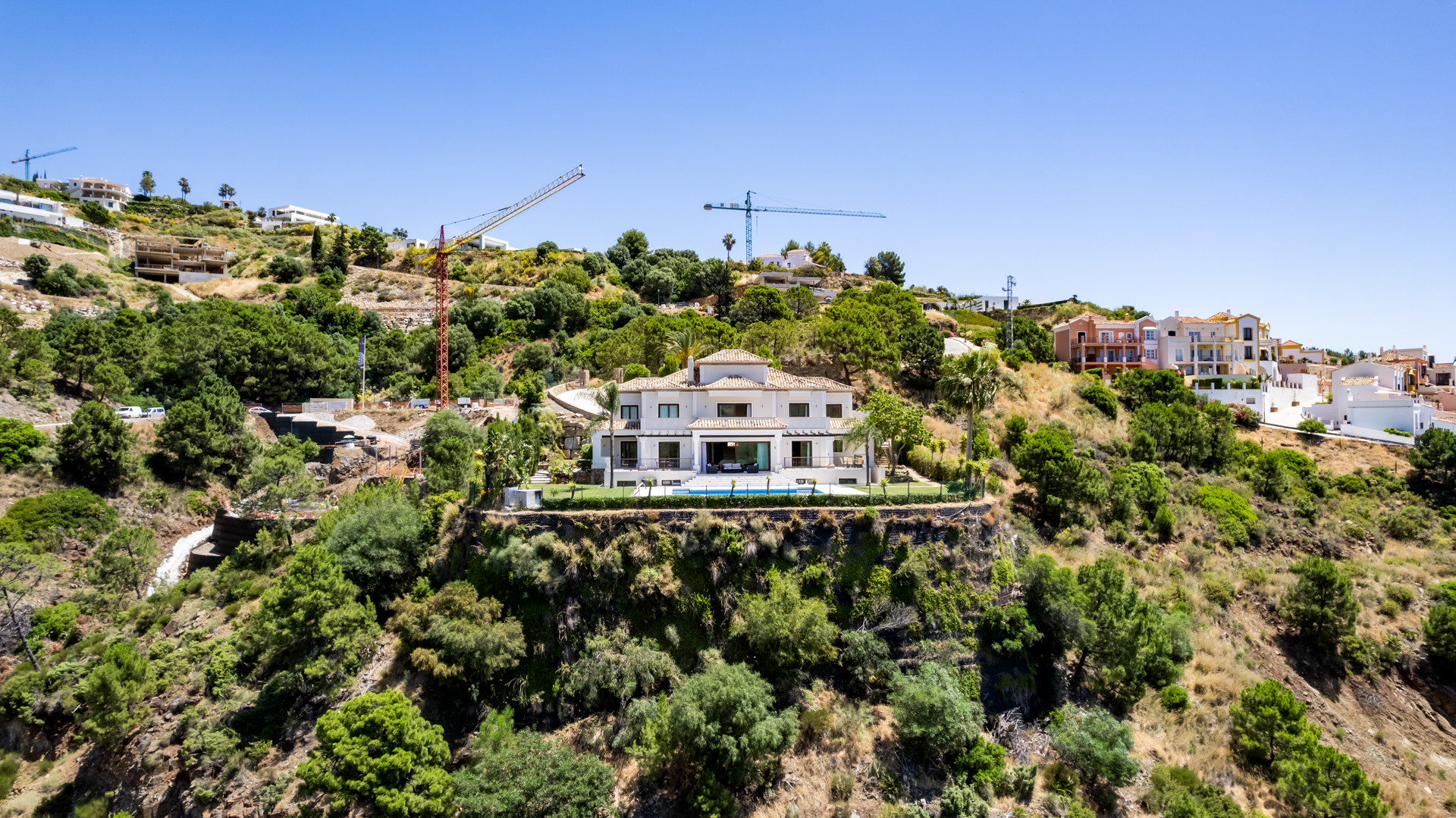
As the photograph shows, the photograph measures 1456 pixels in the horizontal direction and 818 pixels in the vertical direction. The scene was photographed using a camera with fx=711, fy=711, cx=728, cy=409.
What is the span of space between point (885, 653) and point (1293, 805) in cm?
1797

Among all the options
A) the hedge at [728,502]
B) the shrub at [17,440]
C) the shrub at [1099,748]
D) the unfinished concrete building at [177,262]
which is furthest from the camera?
the unfinished concrete building at [177,262]

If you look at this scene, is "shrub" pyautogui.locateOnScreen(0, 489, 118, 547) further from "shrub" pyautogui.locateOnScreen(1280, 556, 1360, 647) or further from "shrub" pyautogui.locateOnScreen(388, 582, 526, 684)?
"shrub" pyautogui.locateOnScreen(1280, 556, 1360, 647)

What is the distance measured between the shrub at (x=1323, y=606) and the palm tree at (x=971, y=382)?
2044 centimetres

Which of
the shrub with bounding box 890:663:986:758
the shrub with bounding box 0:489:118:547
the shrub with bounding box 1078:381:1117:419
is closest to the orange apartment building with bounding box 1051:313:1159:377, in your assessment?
the shrub with bounding box 1078:381:1117:419

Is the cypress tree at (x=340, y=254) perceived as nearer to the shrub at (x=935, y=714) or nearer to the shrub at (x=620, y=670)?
the shrub at (x=620, y=670)

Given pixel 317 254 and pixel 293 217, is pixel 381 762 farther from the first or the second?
pixel 293 217

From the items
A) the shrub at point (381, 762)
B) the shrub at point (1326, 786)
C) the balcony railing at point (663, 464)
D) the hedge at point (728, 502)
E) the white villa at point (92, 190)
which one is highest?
the white villa at point (92, 190)

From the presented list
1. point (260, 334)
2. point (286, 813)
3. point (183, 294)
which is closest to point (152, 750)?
point (286, 813)

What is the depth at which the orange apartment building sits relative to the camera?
78.7 m

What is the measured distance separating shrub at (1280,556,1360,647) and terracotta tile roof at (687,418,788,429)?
31142 millimetres

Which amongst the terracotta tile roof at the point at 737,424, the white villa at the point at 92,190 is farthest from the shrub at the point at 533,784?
the white villa at the point at 92,190

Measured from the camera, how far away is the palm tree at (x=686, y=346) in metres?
54.6

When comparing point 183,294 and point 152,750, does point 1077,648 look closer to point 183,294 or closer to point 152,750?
point 152,750

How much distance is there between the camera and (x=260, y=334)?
65.3 m
